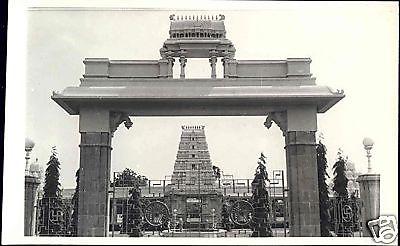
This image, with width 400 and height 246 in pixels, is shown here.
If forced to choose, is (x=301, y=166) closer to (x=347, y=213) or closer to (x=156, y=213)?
(x=347, y=213)

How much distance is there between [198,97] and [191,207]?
111 centimetres

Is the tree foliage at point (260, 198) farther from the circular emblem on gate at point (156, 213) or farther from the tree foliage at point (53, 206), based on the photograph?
the tree foliage at point (53, 206)

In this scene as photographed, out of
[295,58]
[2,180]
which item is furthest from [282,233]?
[2,180]

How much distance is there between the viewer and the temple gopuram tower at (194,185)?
629 cm

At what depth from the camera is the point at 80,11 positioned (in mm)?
6195

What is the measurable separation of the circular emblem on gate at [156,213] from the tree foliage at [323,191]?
1.55m

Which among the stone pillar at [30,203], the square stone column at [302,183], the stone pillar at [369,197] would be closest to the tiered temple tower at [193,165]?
the square stone column at [302,183]

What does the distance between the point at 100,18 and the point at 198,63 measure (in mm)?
1111

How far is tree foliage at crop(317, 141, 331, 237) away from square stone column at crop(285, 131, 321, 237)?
9 centimetres

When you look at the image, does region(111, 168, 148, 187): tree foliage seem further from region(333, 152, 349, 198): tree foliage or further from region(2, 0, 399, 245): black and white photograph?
region(333, 152, 349, 198): tree foliage

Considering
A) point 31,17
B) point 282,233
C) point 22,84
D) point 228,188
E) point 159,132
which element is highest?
point 31,17

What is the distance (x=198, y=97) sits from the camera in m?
6.36

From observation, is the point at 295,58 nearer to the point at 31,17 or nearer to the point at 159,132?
the point at 159,132

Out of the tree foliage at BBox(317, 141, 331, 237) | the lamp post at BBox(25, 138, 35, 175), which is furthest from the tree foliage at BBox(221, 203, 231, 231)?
the lamp post at BBox(25, 138, 35, 175)
